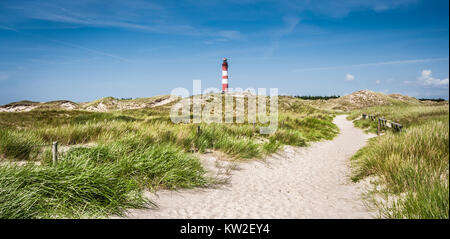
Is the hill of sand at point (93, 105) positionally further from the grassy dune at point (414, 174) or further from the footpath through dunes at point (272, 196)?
the grassy dune at point (414, 174)

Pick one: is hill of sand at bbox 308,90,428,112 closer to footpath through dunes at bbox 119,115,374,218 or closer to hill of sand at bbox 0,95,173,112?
hill of sand at bbox 0,95,173,112

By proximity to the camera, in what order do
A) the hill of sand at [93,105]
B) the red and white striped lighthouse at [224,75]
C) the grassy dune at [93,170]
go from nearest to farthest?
the grassy dune at [93,170], the hill of sand at [93,105], the red and white striped lighthouse at [224,75]

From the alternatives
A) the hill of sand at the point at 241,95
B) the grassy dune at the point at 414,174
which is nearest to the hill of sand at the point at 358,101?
the hill of sand at the point at 241,95

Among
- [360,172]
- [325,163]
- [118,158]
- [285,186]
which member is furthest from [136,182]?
[325,163]

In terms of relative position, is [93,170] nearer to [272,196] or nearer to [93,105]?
[272,196]

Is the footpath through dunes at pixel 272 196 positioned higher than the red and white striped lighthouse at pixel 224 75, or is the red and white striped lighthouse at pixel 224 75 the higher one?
the red and white striped lighthouse at pixel 224 75

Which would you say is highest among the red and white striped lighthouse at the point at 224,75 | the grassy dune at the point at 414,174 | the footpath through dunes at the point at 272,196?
the red and white striped lighthouse at the point at 224,75

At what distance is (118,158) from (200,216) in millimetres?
2839

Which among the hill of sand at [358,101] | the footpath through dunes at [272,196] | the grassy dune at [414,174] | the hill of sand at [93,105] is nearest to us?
the grassy dune at [414,174]

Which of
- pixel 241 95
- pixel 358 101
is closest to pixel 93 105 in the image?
pixel 241 95

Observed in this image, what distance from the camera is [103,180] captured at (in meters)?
4.76

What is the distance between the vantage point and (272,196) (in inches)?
257

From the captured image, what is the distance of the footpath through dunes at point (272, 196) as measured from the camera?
511cm

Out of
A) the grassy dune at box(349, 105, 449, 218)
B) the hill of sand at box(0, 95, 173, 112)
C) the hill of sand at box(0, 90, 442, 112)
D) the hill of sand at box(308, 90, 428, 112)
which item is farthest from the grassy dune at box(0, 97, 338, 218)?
the hill of sand at box(308, 90, 428, 112)
